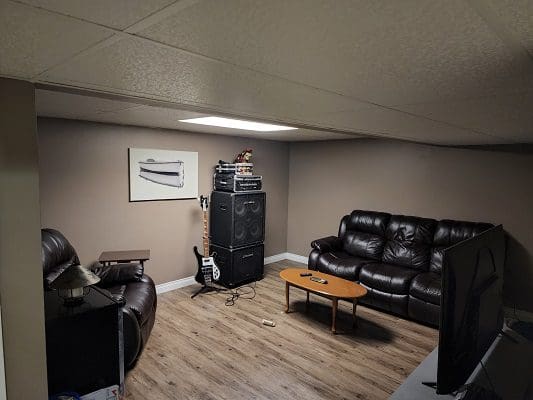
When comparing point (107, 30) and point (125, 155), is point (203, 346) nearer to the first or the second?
point (125, 155)

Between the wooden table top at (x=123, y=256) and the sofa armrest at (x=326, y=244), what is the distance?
2.24 m

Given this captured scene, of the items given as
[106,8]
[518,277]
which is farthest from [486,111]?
[518,277]

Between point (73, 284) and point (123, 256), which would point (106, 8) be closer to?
point (73, 284)

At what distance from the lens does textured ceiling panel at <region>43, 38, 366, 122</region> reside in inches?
37.5

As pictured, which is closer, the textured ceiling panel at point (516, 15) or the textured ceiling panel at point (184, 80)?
the textured ceiling panel at point (516, 15)

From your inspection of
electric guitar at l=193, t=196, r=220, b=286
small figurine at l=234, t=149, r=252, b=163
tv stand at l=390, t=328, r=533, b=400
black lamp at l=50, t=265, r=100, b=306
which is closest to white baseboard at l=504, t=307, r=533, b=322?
tv stand at l=390, t=328, r=533, b=400

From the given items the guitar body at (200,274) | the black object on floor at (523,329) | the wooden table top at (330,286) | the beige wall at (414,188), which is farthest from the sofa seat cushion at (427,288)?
the guitar body at (200,274)

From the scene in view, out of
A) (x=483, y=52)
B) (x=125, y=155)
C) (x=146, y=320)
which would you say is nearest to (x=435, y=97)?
(x=483, y=52)

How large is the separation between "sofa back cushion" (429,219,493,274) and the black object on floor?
218 centimetres

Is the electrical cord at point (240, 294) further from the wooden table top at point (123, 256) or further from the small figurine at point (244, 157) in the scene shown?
the small figurine at point (244, 157)

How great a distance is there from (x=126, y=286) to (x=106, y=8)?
3132mm

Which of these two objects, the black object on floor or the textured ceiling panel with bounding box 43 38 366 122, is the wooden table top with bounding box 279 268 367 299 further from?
the textured ceiling panel with bounding box 43 38 366 122

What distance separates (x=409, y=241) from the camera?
4391 millimetres

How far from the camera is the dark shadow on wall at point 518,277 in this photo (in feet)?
12.6
